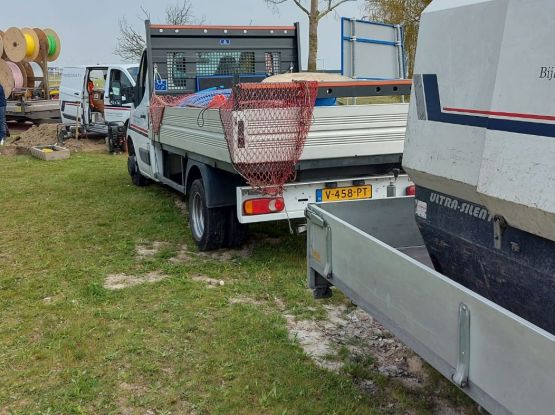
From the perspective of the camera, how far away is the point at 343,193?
18.9 ft

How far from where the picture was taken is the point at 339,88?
523 cm

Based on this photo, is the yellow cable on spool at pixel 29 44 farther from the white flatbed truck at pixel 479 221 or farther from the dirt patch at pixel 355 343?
the white flatbed truck at pixel 479 221

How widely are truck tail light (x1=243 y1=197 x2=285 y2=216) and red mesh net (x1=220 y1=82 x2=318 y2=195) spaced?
227mm

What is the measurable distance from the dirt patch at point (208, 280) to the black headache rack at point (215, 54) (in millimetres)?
2934

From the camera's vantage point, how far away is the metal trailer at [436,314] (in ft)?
6.14

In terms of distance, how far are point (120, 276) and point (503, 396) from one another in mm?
4300

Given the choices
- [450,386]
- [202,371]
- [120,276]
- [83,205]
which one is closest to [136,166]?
[83,205]

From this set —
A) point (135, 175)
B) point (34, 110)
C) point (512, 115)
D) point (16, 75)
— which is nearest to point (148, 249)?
point (135, 175)

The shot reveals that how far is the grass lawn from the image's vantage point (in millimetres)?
3496

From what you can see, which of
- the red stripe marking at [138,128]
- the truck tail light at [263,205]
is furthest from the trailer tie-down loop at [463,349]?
the red stripe marking at [138,128]

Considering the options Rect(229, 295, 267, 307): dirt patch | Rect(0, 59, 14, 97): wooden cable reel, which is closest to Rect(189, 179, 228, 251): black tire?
Rect(229, 295, 267, 307): dirt patch

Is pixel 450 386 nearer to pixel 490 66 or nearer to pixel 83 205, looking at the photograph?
pixel 490 66

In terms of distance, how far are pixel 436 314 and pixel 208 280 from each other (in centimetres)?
339

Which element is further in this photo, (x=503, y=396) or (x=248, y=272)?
(x=248, y=272)
